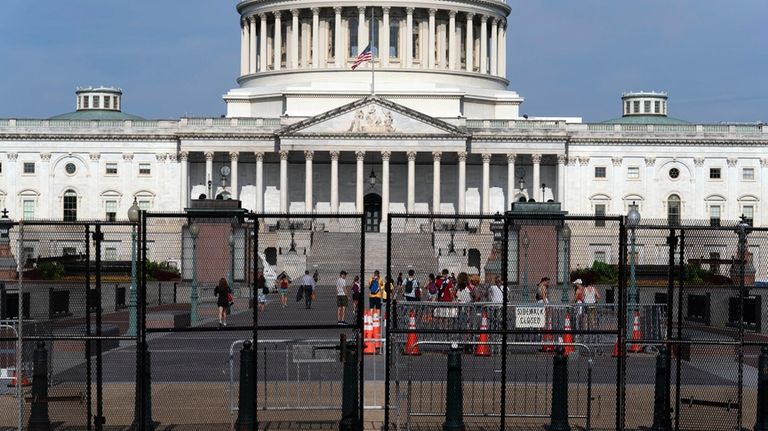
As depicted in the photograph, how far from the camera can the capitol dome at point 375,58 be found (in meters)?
133

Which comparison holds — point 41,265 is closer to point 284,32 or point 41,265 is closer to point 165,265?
point 165,265

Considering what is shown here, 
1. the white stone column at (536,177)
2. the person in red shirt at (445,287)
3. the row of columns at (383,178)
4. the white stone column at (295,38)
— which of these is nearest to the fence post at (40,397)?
the person in red shirt at (445,287)

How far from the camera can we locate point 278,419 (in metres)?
29.1

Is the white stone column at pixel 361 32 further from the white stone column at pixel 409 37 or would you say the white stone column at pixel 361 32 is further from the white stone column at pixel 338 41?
the white stone column at pixel 409 37

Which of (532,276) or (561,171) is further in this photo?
(561,171)

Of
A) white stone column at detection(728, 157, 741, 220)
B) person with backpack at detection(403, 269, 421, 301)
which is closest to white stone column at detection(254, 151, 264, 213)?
white stone column at detection(728, 157, 741, 220)

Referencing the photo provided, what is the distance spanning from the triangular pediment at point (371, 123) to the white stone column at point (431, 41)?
14983mm

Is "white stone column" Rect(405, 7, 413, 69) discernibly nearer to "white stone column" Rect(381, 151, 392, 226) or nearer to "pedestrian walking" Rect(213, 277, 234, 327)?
"white stone column" Rect(381, 151, 392, 226)

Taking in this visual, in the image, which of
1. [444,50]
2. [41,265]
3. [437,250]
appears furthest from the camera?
[444,50]

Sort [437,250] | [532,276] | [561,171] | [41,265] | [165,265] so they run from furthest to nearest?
[561,171] < [532,276] < [165,265] < [437,250] < [41,265]

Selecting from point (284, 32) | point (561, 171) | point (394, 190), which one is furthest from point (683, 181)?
point (284, 32)

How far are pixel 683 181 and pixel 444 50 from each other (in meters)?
24.4

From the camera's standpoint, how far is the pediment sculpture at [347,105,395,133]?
408ft

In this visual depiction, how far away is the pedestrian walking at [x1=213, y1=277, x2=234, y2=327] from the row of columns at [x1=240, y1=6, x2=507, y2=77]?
10756 centimetres
